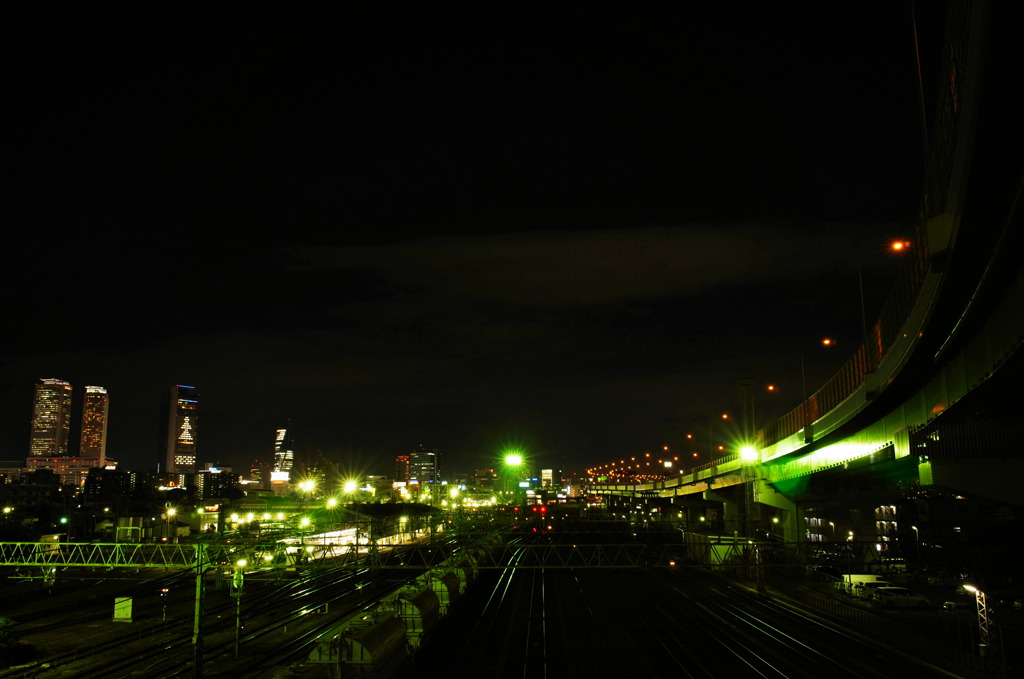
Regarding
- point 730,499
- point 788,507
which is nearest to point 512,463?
point 730,499

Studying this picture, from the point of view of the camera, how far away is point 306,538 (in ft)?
249

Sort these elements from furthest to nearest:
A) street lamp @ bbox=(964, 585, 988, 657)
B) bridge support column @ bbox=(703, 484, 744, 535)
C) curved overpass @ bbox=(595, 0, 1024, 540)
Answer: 1. bridge support column @ bbox=(703, 484, 744, 535)
2. street lamp @ bbox=(964, 585, 988, 657)
3. curved overpass @ bbox=(595, 0, 1024, 540)

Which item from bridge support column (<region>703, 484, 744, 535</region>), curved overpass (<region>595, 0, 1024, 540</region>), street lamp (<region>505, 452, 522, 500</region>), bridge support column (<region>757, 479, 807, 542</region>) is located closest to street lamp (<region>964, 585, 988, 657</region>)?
curved overpass (<region>595, 0, 1024, 540</region>)

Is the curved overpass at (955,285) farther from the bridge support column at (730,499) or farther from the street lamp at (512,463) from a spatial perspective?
the street lamp at (512,463)

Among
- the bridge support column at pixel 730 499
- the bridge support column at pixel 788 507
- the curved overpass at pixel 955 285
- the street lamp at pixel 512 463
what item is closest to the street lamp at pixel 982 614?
the curved overpass at pixel 955 285

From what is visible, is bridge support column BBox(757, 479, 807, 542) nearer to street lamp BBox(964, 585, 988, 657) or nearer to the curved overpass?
the curved overpass

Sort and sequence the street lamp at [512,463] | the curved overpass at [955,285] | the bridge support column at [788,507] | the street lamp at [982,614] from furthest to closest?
the street lamp at [512,463] → the bridge support column at [788,507] → the street lamp at [982,614] → the curved overpass at [955,285]

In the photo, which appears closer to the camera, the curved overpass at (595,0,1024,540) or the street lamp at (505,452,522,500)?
the curved overpass at (595,0,1024,540)

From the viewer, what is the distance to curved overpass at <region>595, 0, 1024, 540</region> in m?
7.42

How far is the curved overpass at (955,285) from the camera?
742 cm

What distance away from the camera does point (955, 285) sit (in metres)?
11.9

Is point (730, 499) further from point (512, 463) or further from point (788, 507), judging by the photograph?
point (512, 463)

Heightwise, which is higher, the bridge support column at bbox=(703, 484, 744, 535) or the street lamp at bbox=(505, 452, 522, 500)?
the street lamp at bbox=(505, 452, 522, 500)

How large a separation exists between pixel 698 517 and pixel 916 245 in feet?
390
